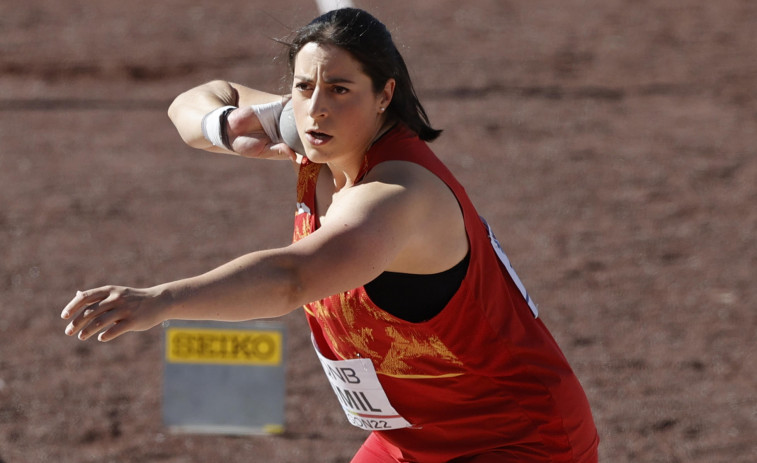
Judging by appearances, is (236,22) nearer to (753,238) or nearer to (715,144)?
(715,144)

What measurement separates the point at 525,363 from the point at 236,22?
11.1 metres

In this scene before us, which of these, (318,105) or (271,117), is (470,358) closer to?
(318,105)

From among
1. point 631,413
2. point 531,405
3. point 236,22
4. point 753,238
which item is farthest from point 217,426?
point 236,22

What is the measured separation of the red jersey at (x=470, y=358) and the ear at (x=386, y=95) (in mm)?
71

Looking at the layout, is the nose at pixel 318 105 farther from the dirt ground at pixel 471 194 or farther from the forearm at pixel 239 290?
the dirt ground at pixel 471 194

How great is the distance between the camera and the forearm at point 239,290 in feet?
7.16

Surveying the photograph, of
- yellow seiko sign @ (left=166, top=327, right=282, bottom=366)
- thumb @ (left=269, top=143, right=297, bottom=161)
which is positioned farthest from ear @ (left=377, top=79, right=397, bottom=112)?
yellow seiko sign @ (left=166, top=327, right=282, bottom=366)

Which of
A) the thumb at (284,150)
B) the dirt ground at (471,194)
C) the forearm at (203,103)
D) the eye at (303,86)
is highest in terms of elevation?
the eye at (303,86)

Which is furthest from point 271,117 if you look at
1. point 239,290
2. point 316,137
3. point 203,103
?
point 239,290

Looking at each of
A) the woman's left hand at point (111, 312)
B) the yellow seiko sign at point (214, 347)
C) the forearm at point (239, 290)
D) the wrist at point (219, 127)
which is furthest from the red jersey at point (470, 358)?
the yellow seiko sign at point (214, 347)

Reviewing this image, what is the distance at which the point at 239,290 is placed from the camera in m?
2.22

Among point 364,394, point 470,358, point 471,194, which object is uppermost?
point 470,358

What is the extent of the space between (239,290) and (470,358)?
0.79m

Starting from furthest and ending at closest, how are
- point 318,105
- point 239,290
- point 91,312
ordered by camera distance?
1. point 318,105
2. point 239,290
3. point 91,312
